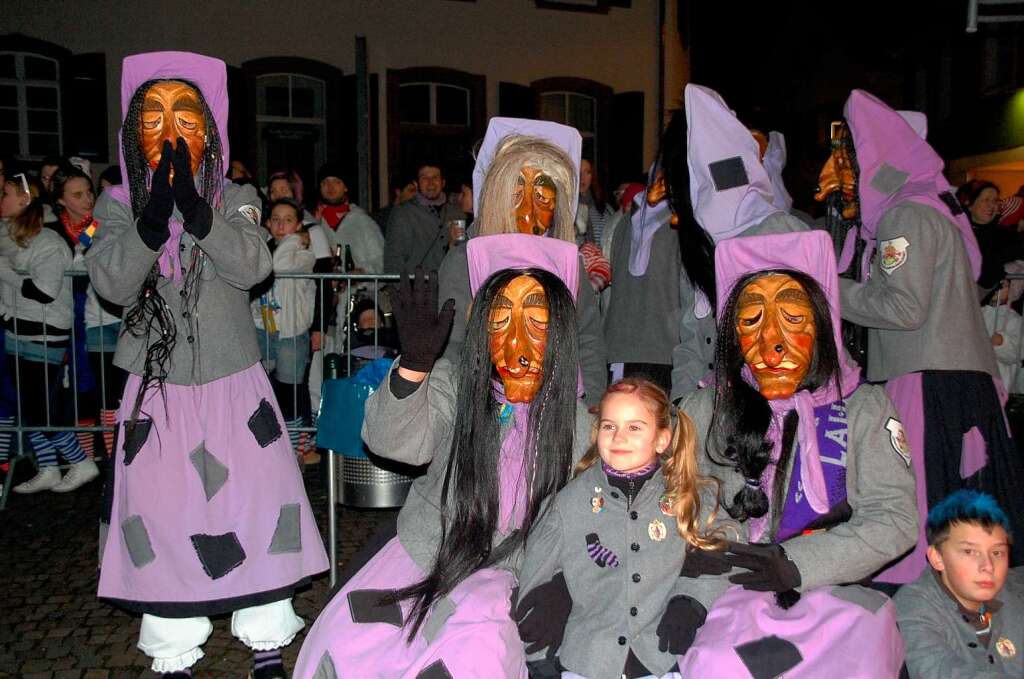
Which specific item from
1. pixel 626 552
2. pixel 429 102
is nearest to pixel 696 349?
pixel 626 552

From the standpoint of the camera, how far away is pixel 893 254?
3588 millimetres

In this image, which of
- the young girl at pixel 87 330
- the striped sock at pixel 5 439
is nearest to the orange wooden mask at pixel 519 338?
the young girl at pixel 87 330

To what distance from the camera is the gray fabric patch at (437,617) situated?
2703 mm

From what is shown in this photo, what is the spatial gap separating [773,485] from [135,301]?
2.30 m

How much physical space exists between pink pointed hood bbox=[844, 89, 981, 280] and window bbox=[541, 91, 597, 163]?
11.8 meters

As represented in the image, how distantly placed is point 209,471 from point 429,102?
1204 cm

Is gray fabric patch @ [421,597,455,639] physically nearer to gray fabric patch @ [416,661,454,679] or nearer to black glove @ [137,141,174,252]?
gray fabric patch @ [416,661,454,679]

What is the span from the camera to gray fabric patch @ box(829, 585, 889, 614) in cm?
275

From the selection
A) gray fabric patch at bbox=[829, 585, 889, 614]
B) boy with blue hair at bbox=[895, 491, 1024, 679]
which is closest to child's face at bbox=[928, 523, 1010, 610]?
boy with blue hair at bbox=[895, 491, 1024, 679]

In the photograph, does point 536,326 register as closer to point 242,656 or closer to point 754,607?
point 754,607

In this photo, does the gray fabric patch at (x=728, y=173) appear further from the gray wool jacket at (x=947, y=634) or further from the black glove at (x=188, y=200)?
the black glove at (x=188, y=200)

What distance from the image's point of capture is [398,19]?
1416 cm

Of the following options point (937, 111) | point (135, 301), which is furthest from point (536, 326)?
point (937, 111)

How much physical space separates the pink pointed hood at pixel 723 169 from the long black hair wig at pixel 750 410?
0.60m
